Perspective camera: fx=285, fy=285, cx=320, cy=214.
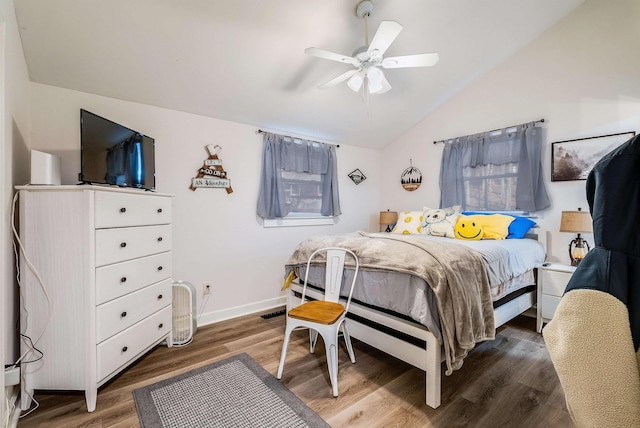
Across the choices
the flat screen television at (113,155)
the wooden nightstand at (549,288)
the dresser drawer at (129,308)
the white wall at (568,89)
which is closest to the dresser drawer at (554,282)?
the wooden nightstand at (549,288)

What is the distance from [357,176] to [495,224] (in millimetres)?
1990

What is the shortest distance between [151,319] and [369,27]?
2.91m

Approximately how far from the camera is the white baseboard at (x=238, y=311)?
291cm

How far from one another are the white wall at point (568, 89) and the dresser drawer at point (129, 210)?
3.54 meters

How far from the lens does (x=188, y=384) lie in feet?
6.12

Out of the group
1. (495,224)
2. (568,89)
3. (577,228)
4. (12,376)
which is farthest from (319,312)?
(568,89)

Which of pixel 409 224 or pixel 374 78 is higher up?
pixel 374 78

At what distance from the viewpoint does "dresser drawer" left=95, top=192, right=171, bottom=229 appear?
1725mm

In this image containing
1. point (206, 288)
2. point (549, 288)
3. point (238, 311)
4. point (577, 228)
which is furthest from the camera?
point (238, 311)

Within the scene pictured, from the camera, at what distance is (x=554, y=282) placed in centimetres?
257

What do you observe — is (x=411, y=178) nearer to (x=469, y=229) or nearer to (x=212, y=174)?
(x=469, y=229)

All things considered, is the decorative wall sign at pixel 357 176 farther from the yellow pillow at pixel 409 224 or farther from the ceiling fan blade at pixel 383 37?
the ceiling fan blade at pixel 383 37

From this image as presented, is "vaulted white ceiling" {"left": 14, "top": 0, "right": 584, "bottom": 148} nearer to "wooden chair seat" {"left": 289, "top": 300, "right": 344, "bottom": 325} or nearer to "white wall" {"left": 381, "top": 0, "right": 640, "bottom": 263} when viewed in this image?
"white wall" {"left": 381, "top": 0, "right": 640, "bottom": 263}

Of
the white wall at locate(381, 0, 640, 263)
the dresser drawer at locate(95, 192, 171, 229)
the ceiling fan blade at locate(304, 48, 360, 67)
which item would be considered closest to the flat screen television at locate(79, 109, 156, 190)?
the dresser drawer at locate(95, 192, 171, 229)
